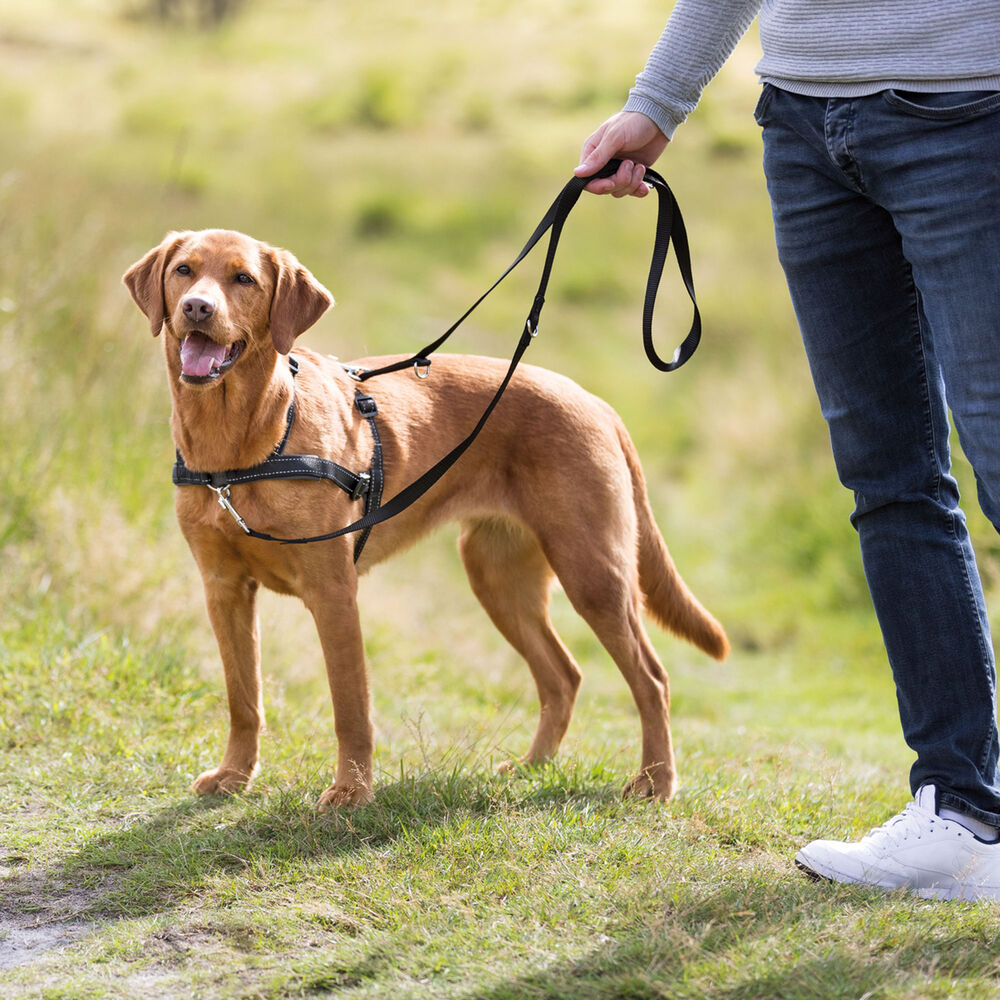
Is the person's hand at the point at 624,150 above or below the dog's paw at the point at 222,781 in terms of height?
above

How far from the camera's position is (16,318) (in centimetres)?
529

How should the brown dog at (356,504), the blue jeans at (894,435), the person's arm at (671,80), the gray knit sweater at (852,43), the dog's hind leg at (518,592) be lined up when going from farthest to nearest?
the dog's hind leg at (518,592) → the brown dog at (356,504) → the person's arm at (671,80) → the blue jeans at (894,435) → the gray knit sweater at (852,43)

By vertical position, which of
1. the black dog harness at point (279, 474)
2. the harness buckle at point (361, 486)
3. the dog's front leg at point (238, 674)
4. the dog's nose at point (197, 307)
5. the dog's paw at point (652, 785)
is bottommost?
the dog's paw at point (652, 785)

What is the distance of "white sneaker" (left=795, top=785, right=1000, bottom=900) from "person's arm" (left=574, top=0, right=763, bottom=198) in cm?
159

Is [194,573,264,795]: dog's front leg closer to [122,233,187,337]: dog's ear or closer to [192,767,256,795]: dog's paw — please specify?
[192,767,256,795]: dog's paw

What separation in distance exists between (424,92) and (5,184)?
589 inches

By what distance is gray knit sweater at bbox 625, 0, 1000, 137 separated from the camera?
2074 millimetres

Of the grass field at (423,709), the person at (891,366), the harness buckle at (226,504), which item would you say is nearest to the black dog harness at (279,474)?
the harness buckle at (226,504)

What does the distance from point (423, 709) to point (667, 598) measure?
134 centimetres

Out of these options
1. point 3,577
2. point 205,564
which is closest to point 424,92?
point 3,577

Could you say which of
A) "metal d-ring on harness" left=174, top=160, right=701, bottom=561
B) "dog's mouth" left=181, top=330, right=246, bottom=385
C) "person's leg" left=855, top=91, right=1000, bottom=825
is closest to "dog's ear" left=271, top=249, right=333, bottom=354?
"dog's mouth" left=181, top=330, right=246, bottom=385

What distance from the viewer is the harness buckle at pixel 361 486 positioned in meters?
3.19

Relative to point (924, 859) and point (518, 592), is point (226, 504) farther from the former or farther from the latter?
point (924, 859)

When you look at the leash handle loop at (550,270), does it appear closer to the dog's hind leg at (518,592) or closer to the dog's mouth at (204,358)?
the dog's mouth at (204,358)
